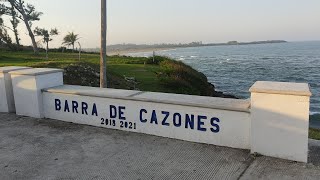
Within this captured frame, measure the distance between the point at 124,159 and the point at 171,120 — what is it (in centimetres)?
128

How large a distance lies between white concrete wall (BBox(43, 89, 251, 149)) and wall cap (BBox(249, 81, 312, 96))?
48 cm

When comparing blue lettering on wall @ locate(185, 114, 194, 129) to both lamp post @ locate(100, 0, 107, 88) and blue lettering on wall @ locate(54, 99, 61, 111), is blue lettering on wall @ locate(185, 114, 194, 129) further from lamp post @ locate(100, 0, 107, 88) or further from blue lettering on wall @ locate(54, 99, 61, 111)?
lamp post @ locate(100, 0, 107, 88)

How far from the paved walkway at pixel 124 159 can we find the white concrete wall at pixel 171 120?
15cm

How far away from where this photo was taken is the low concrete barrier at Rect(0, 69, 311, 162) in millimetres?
5395

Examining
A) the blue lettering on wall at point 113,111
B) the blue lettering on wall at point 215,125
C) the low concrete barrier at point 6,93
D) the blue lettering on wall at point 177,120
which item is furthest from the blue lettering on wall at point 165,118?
the low concrete barrier at point 6,93

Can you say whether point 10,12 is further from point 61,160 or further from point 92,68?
point 61,160

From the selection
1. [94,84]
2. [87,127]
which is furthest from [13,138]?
[94,84]

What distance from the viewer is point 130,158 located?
227 inches

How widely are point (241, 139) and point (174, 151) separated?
3.68ft

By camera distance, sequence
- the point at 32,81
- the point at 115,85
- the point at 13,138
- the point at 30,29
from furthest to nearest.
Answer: the point at 30,29 → the point at 115,85 → the point at 32,81 → the point at 13,138

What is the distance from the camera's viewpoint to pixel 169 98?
6.76 meters

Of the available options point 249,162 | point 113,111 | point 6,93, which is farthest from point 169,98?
point 6,93

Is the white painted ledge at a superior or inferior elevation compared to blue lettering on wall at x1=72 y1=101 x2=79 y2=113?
superior

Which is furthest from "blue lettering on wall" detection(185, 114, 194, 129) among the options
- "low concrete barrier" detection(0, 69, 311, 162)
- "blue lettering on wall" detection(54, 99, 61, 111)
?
"blue lettering on wall" detection(54, 99, 61, 111)
